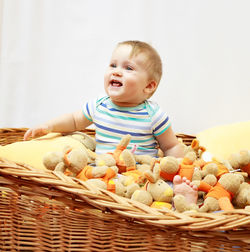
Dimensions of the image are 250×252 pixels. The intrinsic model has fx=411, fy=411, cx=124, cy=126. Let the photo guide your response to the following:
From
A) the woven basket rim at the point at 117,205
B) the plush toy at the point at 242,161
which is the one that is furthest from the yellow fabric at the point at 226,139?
the woven basket rim at the point at 117,205

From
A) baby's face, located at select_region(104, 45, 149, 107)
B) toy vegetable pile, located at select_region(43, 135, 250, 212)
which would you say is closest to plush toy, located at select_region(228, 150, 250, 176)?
toy vegetable pile, located at select_region(43, 135, 250, 212)

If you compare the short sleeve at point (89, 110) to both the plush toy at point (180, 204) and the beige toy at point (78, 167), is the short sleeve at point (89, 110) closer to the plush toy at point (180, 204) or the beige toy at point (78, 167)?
the beige toy at point (78, 167)

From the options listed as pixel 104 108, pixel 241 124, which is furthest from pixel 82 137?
pixel 241 124

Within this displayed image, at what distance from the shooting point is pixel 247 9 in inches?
68.7

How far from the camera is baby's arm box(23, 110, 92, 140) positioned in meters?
1.41

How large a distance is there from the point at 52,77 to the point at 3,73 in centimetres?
23

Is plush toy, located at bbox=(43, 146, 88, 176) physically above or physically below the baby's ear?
below

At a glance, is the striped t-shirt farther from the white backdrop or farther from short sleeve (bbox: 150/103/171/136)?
the white backdrop

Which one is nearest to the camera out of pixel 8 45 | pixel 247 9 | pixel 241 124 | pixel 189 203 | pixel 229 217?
pixel 229 217

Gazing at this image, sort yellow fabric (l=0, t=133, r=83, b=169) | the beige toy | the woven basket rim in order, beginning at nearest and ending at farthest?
the woven basket rim → the beige toy → yellow fabric (l=0, t=133, r=83, b=169)

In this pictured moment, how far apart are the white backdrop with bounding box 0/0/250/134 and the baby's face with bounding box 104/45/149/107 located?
21.4 inches

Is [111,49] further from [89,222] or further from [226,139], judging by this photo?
[89,222]

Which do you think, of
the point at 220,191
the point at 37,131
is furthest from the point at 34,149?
the point at 220,191

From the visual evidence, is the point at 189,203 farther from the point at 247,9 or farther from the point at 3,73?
the point at 3,73
